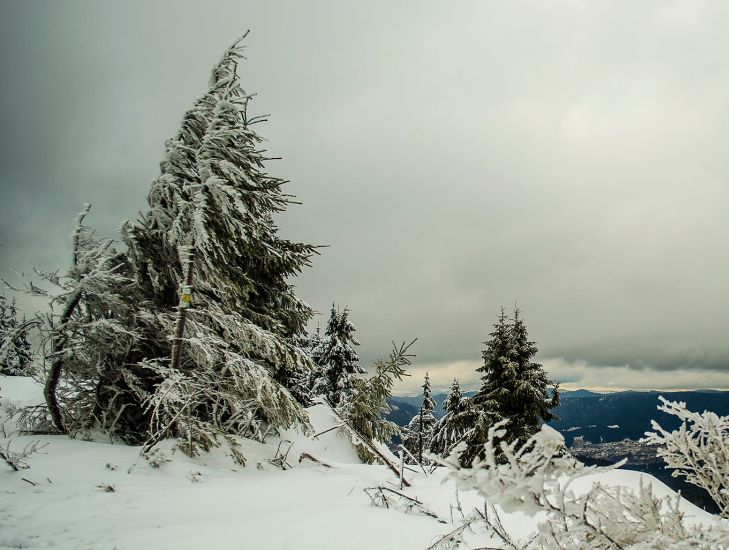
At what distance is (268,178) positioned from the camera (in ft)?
29.4

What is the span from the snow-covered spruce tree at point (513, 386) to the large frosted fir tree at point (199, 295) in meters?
13.9

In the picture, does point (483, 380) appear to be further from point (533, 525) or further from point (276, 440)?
point (533, 525)

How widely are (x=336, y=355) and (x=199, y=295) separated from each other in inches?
625

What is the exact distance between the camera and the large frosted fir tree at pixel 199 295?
22.7 ft

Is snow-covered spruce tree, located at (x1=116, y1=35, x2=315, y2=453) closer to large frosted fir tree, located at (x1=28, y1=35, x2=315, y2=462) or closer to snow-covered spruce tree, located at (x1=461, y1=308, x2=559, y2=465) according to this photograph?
large frosted fir tree, located at (x1=28, y1=35, x2=315, y2=462)

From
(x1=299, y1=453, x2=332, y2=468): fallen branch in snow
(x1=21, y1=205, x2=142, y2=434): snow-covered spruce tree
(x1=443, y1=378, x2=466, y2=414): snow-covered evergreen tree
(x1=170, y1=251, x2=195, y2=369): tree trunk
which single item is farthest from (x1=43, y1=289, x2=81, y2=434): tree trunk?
(x1=443, y1=378, x2=466, y2=414): snow-covered evergreen tree

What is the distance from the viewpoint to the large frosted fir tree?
6.91 meters

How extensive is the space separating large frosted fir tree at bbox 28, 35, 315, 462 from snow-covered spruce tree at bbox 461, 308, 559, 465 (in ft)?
45.5

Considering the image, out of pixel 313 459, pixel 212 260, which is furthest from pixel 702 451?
pixel 212 260

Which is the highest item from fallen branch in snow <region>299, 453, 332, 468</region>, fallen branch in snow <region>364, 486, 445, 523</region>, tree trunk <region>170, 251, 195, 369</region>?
tree trunk <region>170, 251, 195, 369</region>

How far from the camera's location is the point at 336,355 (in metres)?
23.1

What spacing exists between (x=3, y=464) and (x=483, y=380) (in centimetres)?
1995

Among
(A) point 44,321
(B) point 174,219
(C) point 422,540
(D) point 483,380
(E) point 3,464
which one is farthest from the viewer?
(D) point 483,380

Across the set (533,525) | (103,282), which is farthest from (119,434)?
(533,525)
